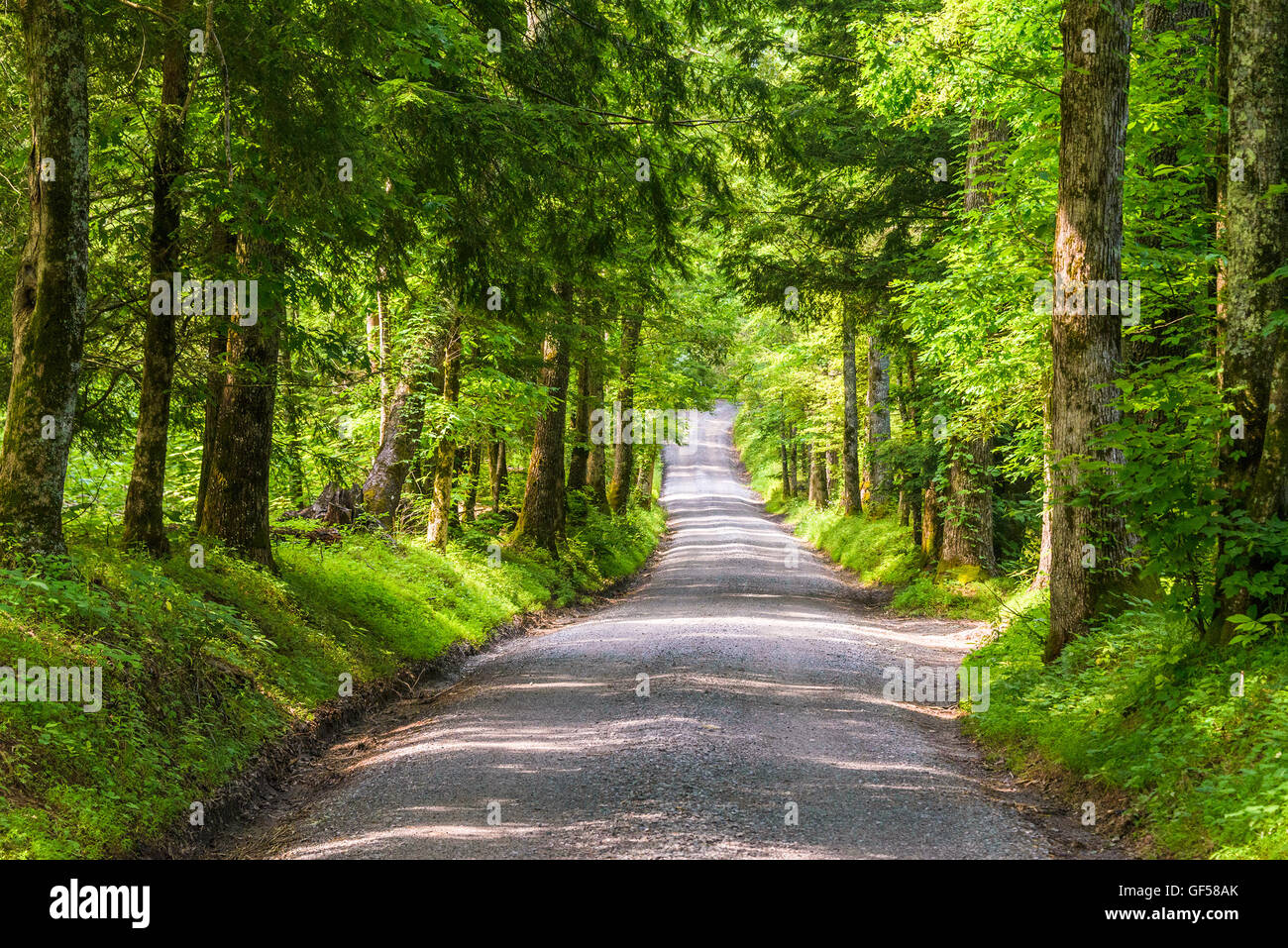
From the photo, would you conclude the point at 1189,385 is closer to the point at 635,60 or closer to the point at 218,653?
the point at 635,60

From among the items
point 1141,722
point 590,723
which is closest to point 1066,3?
point 1141,722

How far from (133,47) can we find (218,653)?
5536 millimetres

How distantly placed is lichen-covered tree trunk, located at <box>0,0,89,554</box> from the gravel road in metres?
2.99

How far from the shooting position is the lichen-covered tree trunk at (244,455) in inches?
399

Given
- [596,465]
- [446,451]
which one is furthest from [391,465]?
[596,465]

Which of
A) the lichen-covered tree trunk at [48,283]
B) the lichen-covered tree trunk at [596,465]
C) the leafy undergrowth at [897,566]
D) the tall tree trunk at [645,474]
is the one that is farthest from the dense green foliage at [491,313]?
the tall tree trunk at [645,474]

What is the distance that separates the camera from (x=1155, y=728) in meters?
6.56

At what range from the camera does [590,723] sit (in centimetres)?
858

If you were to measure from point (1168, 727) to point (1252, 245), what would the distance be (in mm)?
3604
